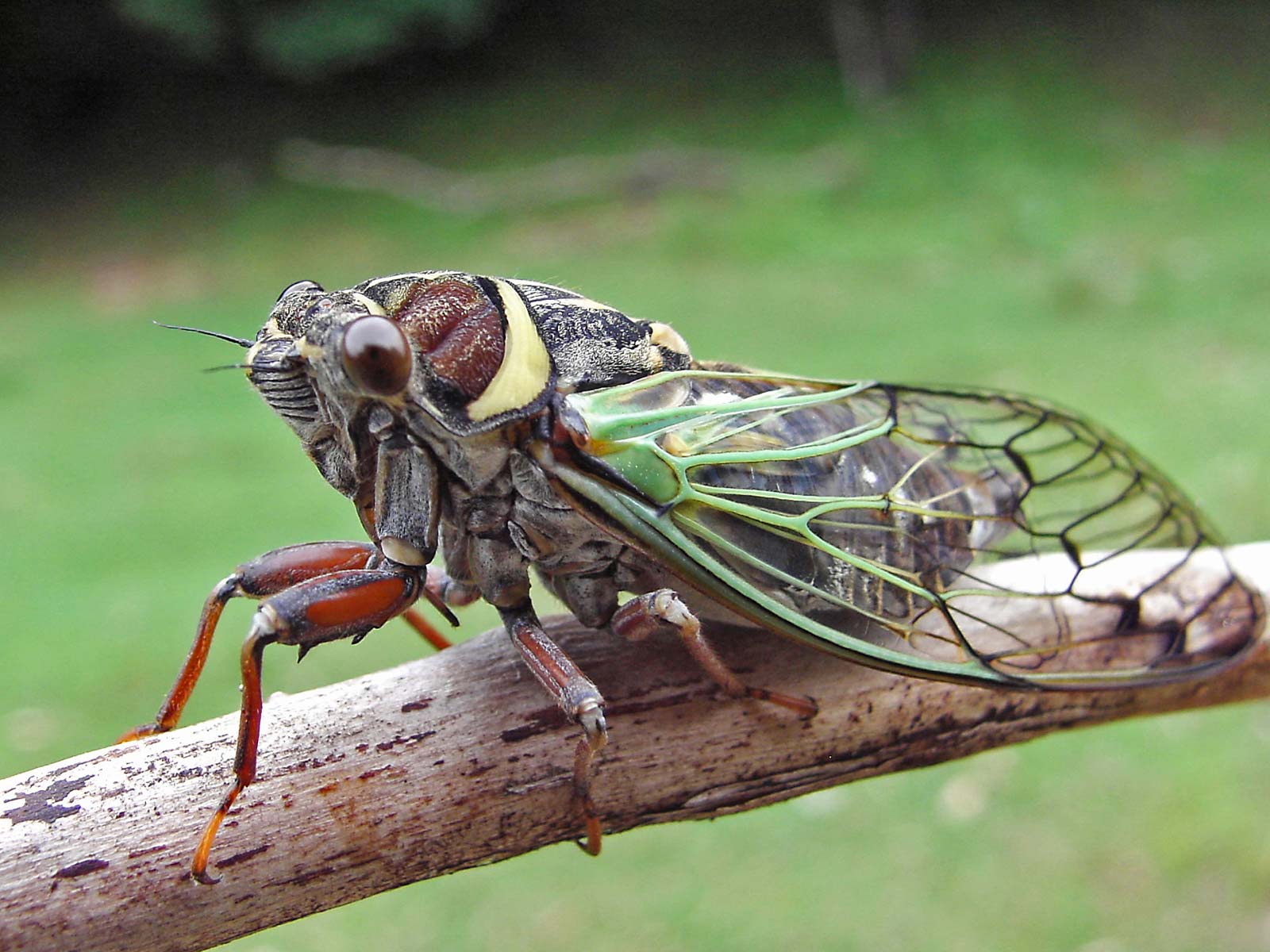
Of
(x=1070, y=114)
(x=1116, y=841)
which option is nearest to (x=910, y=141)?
(x=1070, y=114)

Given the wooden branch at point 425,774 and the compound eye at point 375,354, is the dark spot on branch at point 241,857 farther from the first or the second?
the compound eye at point 375,354

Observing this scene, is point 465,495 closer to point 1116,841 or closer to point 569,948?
point 569,948

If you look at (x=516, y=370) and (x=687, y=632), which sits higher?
(x=516, y=370)

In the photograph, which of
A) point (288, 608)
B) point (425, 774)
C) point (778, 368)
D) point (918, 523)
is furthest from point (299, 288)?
point (778, 368)

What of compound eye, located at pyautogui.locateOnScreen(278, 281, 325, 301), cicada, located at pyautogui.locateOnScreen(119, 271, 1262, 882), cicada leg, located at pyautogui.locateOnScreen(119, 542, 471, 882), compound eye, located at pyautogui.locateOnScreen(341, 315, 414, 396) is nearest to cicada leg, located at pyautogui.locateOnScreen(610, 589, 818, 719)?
cicada, located at pyautogui.locateOnScreen(119, 271, 1262, 882)

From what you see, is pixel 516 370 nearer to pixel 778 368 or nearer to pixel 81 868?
pixel 81 868

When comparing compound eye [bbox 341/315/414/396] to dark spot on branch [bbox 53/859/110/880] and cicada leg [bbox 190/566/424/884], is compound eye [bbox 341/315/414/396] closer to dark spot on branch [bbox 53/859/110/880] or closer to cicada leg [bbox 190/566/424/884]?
cicada leg [bbox 190/566/424/884]
